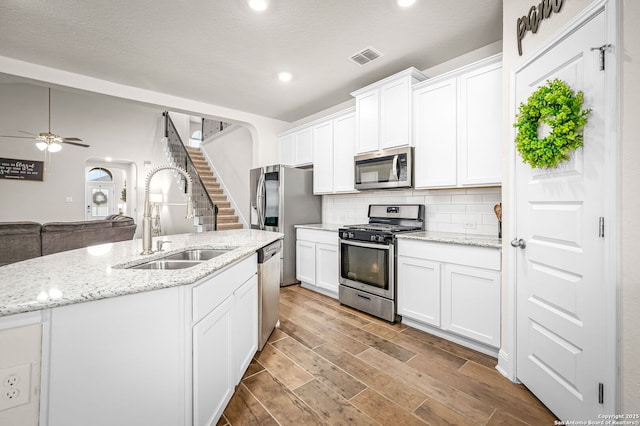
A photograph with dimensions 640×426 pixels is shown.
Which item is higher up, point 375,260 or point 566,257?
point 566,257

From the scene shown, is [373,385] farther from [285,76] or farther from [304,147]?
[304,147]

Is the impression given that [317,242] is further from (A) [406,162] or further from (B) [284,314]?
(A) [406,162]

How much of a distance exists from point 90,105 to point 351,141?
7392mm

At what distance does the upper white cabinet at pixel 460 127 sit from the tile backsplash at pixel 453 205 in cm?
32

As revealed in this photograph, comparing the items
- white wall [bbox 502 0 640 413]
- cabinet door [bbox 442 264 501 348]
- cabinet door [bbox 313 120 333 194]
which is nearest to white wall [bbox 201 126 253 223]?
cabinet door [bbox 313 120 333 194]

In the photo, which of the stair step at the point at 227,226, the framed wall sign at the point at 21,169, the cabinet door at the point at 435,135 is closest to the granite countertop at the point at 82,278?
the cabinet door at the point at 435,135

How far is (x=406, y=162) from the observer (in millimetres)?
3033

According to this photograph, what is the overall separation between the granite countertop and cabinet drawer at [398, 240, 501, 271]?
5.54 ft

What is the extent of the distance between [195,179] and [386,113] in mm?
4756

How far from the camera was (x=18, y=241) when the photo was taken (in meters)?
3.25

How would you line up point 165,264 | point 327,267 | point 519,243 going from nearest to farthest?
1. point 165,264
2. point 519,243
3. point 327,267

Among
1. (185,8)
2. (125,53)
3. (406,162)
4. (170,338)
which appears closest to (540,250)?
(406,162)

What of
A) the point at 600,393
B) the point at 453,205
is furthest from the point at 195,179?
the point at 600,393

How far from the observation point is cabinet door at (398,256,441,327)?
2586 millimetres
